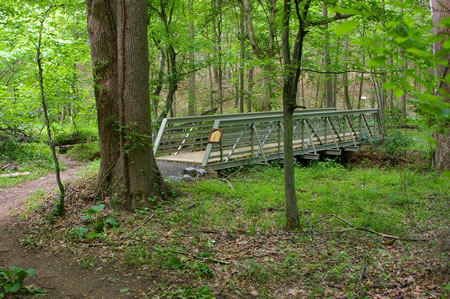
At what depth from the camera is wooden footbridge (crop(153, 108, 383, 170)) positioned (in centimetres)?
905

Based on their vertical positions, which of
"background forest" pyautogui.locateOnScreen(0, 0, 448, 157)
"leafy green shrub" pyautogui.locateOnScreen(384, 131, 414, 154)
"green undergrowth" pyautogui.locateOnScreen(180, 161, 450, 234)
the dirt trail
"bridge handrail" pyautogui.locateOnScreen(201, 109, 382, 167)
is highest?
"background forest" pyautogui.locateOnScreen(0, 0, 448, 157)

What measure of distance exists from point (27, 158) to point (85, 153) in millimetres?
1940

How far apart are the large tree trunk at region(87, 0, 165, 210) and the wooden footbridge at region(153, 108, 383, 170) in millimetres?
2872

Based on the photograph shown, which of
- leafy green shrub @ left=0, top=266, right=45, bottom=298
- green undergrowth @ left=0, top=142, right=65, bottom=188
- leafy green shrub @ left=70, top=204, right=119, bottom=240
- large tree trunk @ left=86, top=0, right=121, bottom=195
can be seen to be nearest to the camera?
leafy green shrub @ left=0, top=266, right=45, bottom=298

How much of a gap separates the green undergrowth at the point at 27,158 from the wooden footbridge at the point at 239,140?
3.60 m

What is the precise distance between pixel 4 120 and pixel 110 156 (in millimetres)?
4851

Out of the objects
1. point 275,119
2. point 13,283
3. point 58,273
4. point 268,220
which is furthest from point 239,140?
point 13,283

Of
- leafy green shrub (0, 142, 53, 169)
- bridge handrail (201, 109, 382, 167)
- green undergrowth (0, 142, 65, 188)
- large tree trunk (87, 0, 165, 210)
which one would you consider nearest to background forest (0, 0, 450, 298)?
large tree trunk (87, 0, 165, 210)

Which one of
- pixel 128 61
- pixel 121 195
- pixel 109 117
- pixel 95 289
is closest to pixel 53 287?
pixel 95 289

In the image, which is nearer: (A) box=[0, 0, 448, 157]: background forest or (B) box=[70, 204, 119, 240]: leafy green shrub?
(A) box=[0, 0, 448, 157]: background forest

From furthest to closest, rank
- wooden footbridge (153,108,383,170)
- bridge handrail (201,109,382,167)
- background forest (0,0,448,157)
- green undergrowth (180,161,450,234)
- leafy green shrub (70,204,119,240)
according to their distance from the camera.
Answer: wooden footbridge (153,108,383,170)
bridge handrail (201,109,382,167)
green undergrowth (180,161,450,234)
leafy green shrub (70,204,119,240)
background forest (0,0,448,157)

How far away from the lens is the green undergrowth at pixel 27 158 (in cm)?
1001

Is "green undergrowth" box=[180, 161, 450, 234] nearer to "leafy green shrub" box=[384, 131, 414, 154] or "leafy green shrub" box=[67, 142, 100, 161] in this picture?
"leafy green shrub" box=[384, 131, 414, 154]

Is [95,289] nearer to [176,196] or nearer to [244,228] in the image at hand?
[244,228]
